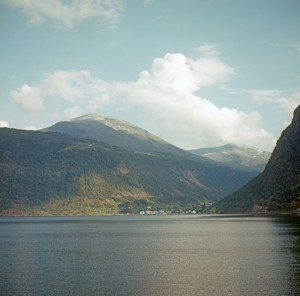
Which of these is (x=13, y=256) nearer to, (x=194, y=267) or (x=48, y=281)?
(x=48, y=281)

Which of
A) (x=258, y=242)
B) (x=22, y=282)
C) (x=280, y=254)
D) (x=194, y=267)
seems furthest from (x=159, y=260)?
(x=258, y=242)

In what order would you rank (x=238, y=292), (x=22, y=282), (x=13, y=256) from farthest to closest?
(x=13, y=256) → (x=22, y=282) → (x=238, y=292)

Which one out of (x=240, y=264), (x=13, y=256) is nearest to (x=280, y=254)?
(x=240, y=264)

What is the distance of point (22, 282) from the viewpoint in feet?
267

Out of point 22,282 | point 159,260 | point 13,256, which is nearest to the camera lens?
point 22,282

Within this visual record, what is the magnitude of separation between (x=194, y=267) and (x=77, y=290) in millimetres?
29508

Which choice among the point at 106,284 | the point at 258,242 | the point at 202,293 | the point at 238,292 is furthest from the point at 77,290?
the point at 258,242

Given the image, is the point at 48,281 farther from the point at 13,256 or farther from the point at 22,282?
the point at 13,256

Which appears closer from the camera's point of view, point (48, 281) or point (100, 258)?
point (48, 281)

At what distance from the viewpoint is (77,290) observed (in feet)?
243

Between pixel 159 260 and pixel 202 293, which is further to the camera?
pixel 159 260

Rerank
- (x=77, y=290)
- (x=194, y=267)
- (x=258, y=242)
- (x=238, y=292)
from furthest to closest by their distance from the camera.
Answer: (x=258, y=242) < (x=194, y=267) < (x=77, y=290) < (x=238, y=292)

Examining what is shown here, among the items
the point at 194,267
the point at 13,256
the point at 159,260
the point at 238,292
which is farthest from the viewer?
the point at 13,256

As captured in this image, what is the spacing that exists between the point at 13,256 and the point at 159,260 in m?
40.0
